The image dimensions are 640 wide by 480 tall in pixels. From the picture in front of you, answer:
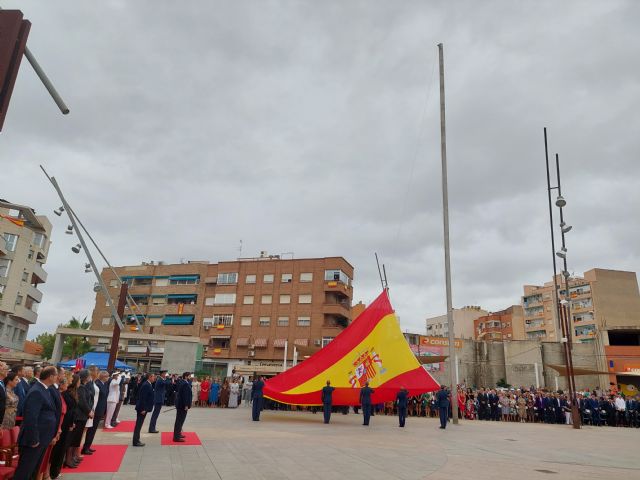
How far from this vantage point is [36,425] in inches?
236

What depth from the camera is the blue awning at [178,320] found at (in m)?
61.1

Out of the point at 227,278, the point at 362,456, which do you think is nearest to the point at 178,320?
the point at 227,278

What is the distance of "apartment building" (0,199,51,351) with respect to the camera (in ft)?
160

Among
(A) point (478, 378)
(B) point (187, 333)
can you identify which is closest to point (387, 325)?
(A) point (478, 378)

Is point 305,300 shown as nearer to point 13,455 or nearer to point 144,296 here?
point 144,296

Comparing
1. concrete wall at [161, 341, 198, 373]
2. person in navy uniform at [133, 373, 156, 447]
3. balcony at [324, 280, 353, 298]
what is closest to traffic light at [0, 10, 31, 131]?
person in navy uniform at [133, 373, 156, 447]

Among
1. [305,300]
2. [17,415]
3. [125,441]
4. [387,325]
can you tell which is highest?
[305,300]

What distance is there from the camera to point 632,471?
10.3 m

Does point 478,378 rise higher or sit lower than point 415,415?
higher

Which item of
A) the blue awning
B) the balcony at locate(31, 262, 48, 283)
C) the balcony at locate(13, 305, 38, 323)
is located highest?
the balcony at locate(31, 262, 48, 283)

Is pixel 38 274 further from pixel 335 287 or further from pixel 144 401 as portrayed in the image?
pixel 144 401

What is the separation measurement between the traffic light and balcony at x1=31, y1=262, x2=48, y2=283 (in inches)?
2367

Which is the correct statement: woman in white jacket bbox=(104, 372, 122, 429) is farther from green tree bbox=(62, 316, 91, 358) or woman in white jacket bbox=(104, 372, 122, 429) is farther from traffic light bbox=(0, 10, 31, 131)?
green tree bbox=(62, 316, 91, 358)

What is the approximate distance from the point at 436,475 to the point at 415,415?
2034 cm
